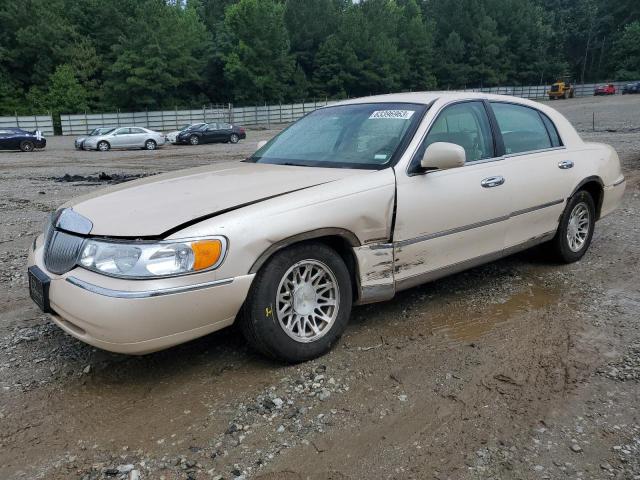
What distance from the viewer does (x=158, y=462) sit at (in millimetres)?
2604

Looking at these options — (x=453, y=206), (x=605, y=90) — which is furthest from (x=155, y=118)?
(x=605, y=90)

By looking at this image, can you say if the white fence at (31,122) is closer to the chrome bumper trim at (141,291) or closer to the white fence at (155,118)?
the white fence at (155,118)

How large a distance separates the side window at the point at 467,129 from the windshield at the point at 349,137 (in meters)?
0.19

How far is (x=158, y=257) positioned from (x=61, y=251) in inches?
28.9

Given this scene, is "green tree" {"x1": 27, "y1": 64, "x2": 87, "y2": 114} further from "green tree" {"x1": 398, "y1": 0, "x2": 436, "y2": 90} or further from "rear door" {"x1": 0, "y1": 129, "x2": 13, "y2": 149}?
"green tree" {"x1": 398, "y1": 0, "x2": 436, "y2": 90}

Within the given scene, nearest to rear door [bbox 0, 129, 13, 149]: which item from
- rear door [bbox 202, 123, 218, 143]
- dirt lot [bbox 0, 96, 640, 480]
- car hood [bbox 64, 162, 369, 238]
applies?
rear door [bbox 202, 123, 218, 143]

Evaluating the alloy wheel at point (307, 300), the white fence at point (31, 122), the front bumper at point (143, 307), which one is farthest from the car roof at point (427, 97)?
the white fence at point (31, 122)

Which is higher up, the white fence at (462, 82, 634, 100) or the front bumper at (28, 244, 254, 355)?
the white fence at (462, 82, 634, 100)

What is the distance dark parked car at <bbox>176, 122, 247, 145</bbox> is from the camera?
3266 centimetres

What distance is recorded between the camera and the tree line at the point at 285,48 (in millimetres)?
56500

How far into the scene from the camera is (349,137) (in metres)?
4.23

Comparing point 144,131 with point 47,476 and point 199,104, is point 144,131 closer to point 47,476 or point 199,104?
point 47,476

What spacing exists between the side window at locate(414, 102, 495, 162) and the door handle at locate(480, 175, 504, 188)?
0.18 meters

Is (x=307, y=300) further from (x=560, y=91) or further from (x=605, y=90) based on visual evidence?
(x=605, y=90)
